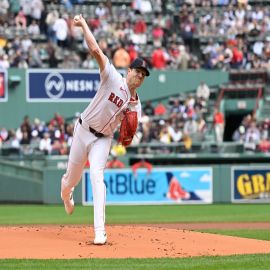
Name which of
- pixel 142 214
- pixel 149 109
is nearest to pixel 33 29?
pixel 149 109

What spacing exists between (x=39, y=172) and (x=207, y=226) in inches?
311

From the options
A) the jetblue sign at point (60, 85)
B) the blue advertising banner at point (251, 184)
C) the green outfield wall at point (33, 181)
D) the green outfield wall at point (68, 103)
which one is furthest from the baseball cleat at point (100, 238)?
the jetblue sign at point (60, 85)

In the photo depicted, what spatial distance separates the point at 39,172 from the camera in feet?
74.5

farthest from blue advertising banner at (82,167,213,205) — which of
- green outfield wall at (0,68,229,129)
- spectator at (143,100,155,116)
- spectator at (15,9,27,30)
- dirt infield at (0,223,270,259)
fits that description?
dirt infield at (0,223,270,259)

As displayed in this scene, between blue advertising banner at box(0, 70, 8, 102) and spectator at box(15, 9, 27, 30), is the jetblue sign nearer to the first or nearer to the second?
blue advertising banner at box(0, 70, 8, 102)

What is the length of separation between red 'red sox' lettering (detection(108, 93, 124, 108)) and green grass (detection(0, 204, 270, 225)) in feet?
→ 22.0

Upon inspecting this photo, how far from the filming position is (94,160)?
1023 cm

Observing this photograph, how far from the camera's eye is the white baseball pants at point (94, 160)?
10.1 m

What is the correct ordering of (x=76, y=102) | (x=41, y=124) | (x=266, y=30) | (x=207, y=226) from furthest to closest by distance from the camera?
(x=266, y=30) → (x=76, y=102) → (x=41, y=124) → (x=207, y=226)

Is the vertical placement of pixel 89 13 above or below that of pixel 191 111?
above

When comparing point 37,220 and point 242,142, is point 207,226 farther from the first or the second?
point 242,142

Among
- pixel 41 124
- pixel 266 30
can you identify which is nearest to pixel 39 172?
pixel 41 124

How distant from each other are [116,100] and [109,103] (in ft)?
0.27

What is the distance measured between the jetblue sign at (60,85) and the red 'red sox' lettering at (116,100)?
600 inches
